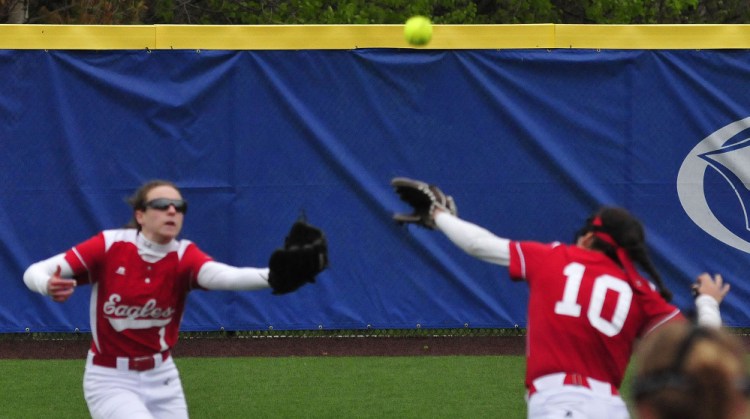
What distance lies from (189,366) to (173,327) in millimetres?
4035

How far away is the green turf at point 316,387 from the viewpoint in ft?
25.6

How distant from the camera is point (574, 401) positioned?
4242 millimetres

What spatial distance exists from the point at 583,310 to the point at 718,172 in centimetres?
627

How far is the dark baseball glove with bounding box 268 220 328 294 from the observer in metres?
4.88

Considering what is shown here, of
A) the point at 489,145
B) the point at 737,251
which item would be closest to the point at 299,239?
the point at 489,145

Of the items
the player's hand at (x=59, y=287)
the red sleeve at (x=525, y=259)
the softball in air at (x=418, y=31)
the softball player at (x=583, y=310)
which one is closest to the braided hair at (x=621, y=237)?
the softball player at (x=583, y=310)

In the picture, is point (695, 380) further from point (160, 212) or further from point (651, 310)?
point (160, 212)

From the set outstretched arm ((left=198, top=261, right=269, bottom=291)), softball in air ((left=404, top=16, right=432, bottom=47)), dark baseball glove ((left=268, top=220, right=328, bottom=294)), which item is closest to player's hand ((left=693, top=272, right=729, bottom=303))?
dark baseball glove ((left=268, top=220, right=328, bottom=294))

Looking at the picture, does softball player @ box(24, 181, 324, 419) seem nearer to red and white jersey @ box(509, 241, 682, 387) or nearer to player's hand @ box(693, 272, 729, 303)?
red and white jersey @ box(509, 241, 682, 387)

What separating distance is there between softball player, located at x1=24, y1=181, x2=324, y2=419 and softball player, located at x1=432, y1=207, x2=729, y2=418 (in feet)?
4.04

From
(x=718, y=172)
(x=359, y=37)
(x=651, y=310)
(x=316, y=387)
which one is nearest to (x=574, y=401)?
(x=651, y=310)

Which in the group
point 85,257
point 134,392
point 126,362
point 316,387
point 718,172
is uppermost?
point 718,172

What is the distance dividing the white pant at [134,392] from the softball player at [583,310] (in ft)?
5.23

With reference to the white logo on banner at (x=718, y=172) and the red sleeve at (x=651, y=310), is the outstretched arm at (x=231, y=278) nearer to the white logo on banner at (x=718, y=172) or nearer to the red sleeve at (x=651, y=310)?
the red sleeve at (x=651, y=310)
